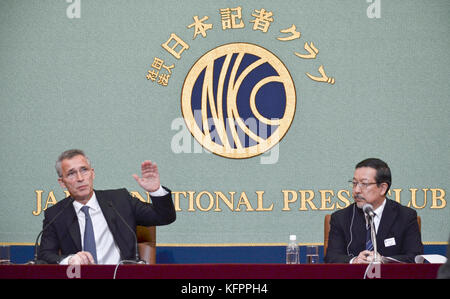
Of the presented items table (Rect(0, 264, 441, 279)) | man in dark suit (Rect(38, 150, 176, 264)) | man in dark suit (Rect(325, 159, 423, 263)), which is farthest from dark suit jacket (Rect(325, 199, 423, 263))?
table (Rect(0, 264, 441, 279))

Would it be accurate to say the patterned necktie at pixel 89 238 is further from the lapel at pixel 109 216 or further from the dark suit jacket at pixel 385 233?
the dark suit jacket at pixel 385 233

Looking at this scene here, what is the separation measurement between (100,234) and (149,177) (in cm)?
53

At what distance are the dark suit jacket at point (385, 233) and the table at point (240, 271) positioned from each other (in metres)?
1.11

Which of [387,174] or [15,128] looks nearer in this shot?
[387,174]

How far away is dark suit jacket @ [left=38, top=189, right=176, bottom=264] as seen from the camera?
11.3ft

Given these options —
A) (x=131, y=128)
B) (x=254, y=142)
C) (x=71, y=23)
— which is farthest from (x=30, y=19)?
(x=254, y=142)

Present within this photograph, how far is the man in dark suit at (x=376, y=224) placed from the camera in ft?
11.4

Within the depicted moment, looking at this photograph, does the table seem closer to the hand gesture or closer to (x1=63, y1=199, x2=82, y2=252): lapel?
the hand gesture

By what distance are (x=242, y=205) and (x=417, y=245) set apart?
153 cm

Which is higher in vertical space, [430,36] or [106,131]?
[430,36]

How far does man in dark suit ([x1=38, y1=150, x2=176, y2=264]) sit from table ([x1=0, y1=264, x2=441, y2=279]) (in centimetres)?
104

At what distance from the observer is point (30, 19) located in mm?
4793

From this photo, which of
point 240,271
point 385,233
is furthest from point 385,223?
point 240,271
